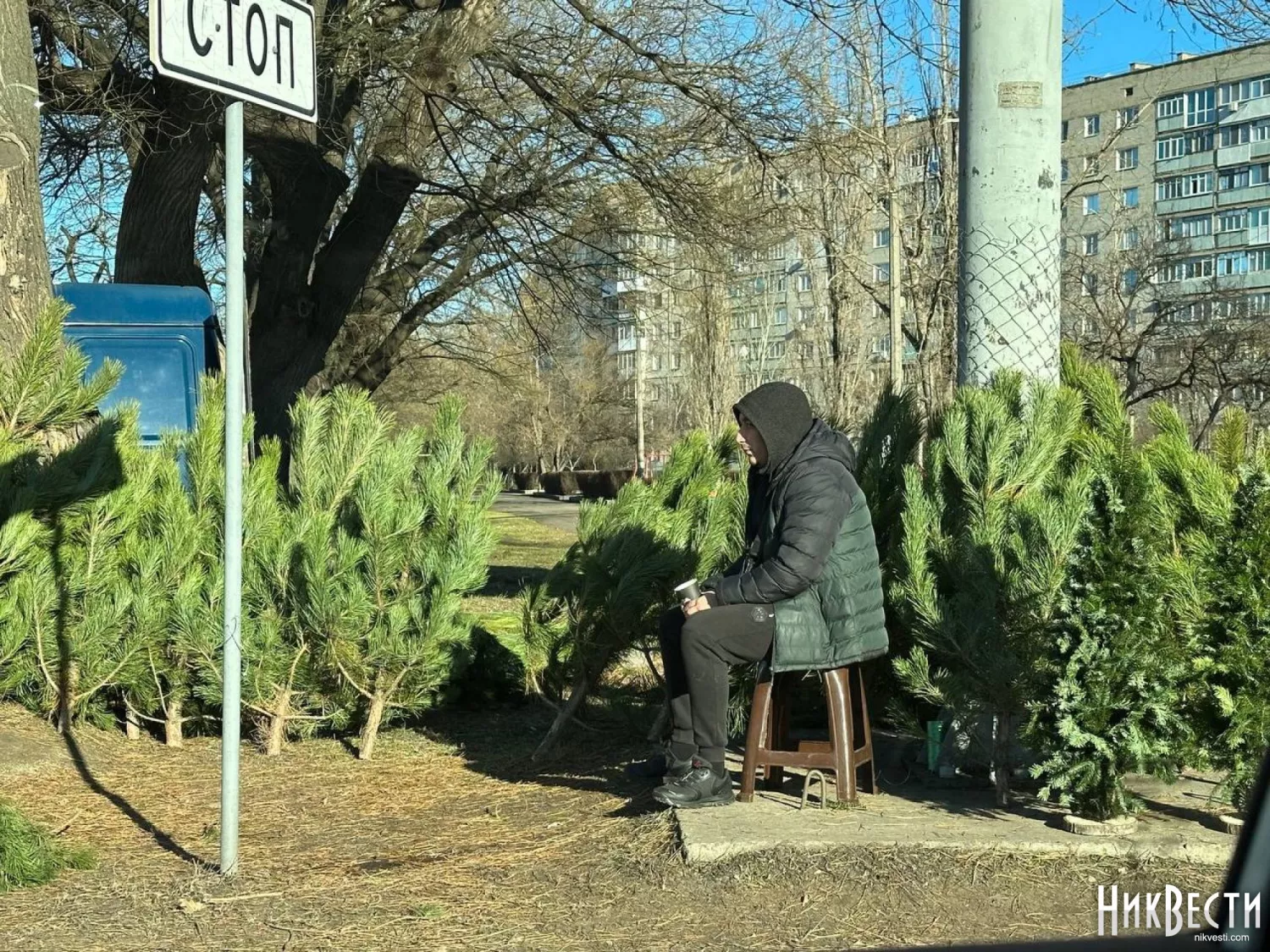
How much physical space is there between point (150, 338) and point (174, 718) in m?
5.97

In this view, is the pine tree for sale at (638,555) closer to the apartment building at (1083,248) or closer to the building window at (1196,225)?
the apartment building at (1083,248)

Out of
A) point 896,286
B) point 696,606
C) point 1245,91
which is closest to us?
point 696,606

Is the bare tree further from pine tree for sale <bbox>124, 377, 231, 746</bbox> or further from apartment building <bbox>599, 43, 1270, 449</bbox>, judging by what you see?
pine tree for sale <bbox>124, 377, 231, 746</bbox>

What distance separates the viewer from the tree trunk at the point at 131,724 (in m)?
7.01

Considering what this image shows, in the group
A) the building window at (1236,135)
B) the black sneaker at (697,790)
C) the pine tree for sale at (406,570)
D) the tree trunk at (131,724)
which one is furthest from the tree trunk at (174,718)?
the building window at (1236,135)

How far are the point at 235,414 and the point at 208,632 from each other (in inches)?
98.2

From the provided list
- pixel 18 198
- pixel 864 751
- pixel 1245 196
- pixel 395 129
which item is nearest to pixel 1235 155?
pixel 1245 196

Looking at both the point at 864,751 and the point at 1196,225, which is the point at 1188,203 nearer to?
the point at 1196,225

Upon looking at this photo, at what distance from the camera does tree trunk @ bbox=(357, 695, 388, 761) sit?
6.79 metres

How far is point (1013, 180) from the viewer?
5.83 metres

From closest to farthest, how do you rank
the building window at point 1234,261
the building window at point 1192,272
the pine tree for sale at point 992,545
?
the pine tree for sale at point 992,545
the building window at point 1192,272
the building window at point 1234,261

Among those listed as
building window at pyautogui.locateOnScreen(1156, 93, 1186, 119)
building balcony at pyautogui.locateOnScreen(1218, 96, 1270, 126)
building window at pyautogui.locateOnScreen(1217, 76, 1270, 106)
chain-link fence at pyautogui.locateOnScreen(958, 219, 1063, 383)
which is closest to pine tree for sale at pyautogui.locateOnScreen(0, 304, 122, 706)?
chain-link fence at pyautogui.locateOnScreen(958, 219, 1063, 383)

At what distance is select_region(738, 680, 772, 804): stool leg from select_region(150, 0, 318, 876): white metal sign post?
1745 mm

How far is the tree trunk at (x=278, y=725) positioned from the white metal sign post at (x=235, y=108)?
2.24m
